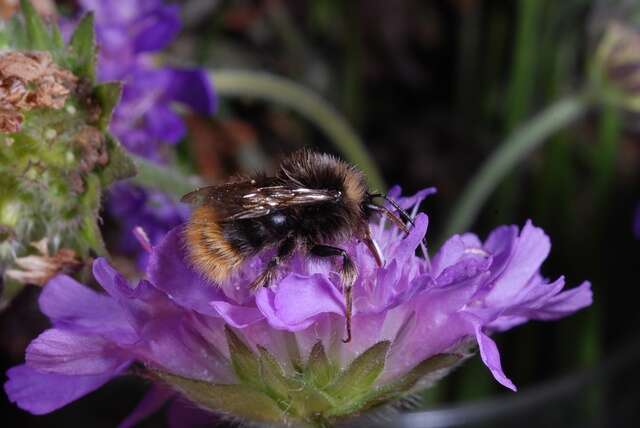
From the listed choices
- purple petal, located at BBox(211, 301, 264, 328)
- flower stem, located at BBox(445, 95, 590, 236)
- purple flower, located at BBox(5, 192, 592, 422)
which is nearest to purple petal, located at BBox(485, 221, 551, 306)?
purple flower, located at BBox(5, 192, 592, 422)

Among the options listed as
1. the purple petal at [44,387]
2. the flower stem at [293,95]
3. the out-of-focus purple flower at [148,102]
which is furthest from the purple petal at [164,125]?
the purple petal at [44,387]

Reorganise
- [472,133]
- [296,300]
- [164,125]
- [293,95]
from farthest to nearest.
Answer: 1. [472,133]
2. [293,95]
3. [164,125]
4. [296,300]

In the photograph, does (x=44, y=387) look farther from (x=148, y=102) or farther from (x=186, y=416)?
(x=148, y=102)

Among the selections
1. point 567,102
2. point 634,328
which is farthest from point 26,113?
point 634,328

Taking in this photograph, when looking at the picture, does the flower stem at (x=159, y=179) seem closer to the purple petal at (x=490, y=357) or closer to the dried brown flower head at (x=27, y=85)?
the dried brown flower head at (x=27, y=85)

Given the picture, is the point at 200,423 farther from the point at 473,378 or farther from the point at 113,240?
the point at 473,378

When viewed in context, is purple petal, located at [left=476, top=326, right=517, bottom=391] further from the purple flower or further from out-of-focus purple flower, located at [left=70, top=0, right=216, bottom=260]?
out-of-focus purple flower, located at [left=70, top=0, right=216, bottom=260]

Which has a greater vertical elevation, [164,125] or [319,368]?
[164,125]

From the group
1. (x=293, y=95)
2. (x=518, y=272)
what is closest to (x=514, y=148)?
(x=293, y=95)
